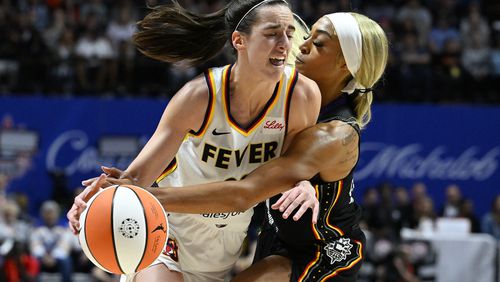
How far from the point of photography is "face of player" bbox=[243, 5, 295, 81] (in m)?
4.20

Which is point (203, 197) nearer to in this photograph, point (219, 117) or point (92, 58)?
point (219, 117)

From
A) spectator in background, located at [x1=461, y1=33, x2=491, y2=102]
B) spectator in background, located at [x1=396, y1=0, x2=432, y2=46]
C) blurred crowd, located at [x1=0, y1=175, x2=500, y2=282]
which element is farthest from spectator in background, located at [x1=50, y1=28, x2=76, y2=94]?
spectator in background, located at [x1=461, y1=33, x2=491, y2=102]

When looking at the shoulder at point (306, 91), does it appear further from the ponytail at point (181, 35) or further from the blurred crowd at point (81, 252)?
the blurred crowd at point (81, 252)

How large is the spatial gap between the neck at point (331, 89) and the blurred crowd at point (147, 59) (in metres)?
7.87

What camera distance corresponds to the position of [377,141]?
13.4 metres

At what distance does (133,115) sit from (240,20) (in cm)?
879

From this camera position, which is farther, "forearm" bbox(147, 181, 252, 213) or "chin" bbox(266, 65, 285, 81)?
"chin" bbox(266, 65, 285, 81)

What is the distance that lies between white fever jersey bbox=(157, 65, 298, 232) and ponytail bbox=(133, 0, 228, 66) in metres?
0.30

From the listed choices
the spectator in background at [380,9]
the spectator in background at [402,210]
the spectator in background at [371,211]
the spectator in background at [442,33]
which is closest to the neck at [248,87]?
the spectator in background at [371,211]

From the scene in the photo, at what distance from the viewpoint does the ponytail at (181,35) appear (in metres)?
4.66

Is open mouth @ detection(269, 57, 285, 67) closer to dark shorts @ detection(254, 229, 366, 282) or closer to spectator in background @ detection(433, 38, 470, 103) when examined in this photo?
dark shorts @ detection(254, 229, 366, 282)

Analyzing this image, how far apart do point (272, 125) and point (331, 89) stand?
0.57 meters

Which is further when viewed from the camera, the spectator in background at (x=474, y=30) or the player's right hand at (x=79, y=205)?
the spectator in background at (x=474, y=30)

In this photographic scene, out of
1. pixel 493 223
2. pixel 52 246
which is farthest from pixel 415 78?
pixel 52 246
